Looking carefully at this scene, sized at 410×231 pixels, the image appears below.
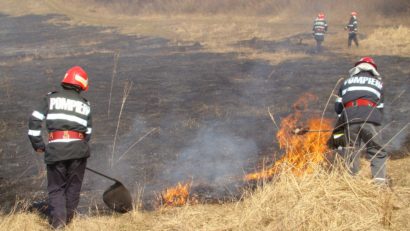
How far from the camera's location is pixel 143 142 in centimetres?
982

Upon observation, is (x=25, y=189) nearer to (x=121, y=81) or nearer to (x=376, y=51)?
(x=121, y=81)

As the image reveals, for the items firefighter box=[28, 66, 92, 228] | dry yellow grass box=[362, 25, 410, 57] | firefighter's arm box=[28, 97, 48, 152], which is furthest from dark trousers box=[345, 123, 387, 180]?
dry yellow grass box=[362, 25, 410, 57]

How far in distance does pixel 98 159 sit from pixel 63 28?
28520 millimetres

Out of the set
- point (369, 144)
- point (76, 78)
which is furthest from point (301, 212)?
point (76, 78)

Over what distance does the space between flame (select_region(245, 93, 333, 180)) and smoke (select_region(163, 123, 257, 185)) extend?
538 mm

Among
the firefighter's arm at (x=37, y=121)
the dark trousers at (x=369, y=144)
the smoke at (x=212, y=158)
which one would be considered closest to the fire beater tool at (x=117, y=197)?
the firefighter's arm at (x=37, y=121)

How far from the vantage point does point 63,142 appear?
545 cm

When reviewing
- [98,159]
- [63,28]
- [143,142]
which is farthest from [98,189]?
[63,28]

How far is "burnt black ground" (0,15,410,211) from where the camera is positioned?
7938 millimetres

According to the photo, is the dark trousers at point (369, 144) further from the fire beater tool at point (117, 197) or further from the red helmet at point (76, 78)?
the red helmet at point (76, 78)

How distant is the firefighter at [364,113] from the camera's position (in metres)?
6.08

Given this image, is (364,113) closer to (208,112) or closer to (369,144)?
(369,144)

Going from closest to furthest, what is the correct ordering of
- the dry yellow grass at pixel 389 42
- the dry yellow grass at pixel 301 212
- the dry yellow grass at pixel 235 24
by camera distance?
the dry yellow grass at pixel 301 212 < the dry yellow grass at pixel 389 42 < the dry yellow grass at pixel 235 24

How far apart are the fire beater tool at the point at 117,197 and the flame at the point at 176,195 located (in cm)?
78
